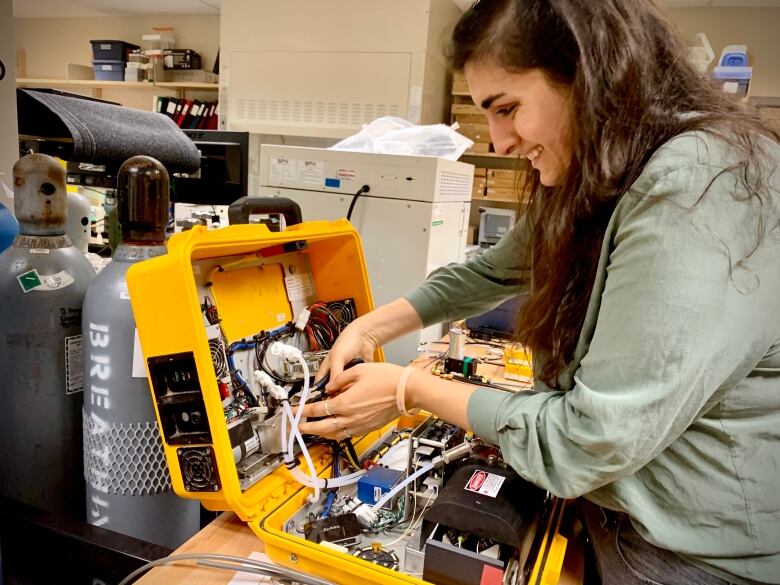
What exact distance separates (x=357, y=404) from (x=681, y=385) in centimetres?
44

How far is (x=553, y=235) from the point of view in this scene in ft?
2.44

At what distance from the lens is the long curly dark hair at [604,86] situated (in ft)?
2.02

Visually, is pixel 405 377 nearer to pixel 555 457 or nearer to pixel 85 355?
pixel 555 457

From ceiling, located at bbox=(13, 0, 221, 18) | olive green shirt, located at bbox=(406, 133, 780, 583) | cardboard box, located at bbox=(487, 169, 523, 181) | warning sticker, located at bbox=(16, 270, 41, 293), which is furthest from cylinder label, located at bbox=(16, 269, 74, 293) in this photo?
ceiling, located at bbox=(13, 0, 221, 18)

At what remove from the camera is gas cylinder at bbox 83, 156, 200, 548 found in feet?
2.78

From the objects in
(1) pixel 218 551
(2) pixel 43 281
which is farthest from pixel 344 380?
(2) pixel 43 281

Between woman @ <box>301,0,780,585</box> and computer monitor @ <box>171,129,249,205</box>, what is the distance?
3.96 feet

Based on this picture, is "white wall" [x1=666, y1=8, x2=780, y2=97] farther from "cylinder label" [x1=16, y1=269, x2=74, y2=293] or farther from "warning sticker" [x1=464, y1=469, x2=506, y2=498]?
"cylinder label" [x1=16, y1=269, x2=74, y2=293]

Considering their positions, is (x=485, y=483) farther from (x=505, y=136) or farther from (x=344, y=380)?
(x=505, y=136)

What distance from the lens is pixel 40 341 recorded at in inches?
36.5

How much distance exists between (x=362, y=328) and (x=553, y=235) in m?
0.41

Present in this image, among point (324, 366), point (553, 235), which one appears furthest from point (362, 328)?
point (553, 235)

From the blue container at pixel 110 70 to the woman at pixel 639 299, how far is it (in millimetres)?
5159

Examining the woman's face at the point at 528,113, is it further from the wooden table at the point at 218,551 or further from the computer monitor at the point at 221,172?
the computer monitor at the point at 221,172
